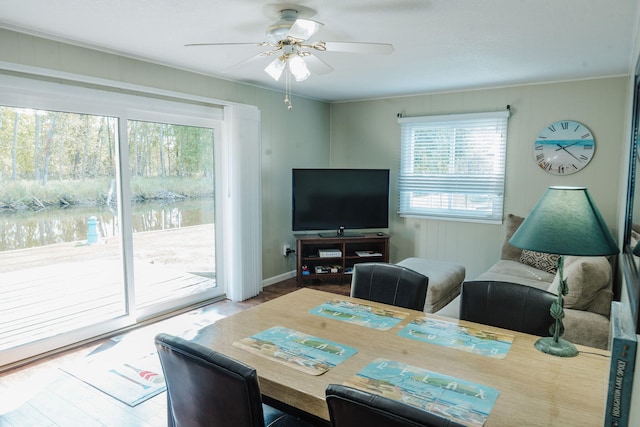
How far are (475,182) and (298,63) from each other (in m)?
3.15

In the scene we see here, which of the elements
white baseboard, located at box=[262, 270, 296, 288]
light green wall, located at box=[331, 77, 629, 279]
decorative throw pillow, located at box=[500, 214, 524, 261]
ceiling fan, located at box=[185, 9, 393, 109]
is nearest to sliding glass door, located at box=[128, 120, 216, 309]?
white baseboard, located at box=[262, 270, 296, 288]

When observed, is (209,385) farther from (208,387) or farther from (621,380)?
(621,380)

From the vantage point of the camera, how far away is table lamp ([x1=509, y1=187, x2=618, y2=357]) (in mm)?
1437

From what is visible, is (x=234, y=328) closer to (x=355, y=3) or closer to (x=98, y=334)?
(x=355, y=3)

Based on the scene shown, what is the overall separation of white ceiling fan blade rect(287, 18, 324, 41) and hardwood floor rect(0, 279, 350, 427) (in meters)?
2.32

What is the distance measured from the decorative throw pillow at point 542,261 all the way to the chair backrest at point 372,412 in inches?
137

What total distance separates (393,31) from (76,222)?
2.88 metres

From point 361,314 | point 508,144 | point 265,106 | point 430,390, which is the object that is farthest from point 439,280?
point 265,106

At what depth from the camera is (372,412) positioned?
95cm

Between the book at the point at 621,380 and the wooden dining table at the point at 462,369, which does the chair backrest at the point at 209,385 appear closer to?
the wooden dining table at the point at 462,369

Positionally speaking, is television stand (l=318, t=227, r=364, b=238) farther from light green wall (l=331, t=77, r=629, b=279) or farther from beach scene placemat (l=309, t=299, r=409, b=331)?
beach scene placemat (l=309, t=299, r=409, b=331)

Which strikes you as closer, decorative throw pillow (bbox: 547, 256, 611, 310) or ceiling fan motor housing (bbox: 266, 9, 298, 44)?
ceiling fan motor housing (bbox: 266, 9, 298, 44)

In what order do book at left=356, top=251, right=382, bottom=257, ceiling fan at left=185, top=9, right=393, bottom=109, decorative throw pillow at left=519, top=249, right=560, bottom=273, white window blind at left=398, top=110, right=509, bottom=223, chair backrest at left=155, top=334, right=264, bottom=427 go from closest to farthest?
chair backrest at left=155, top=334, right=264, bottom=427 < ceiling fan at left=185, top=9, right=393, bottom=109 < decorative throw pillow at left=519, top=249, right=560, bottom=273 < white window blind at left=398, top=110, right=509, bottom=223 < book at left=356, top=251, right=382, bottom=257

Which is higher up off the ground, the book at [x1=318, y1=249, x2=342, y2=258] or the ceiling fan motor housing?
the ceiling fan motor housing
